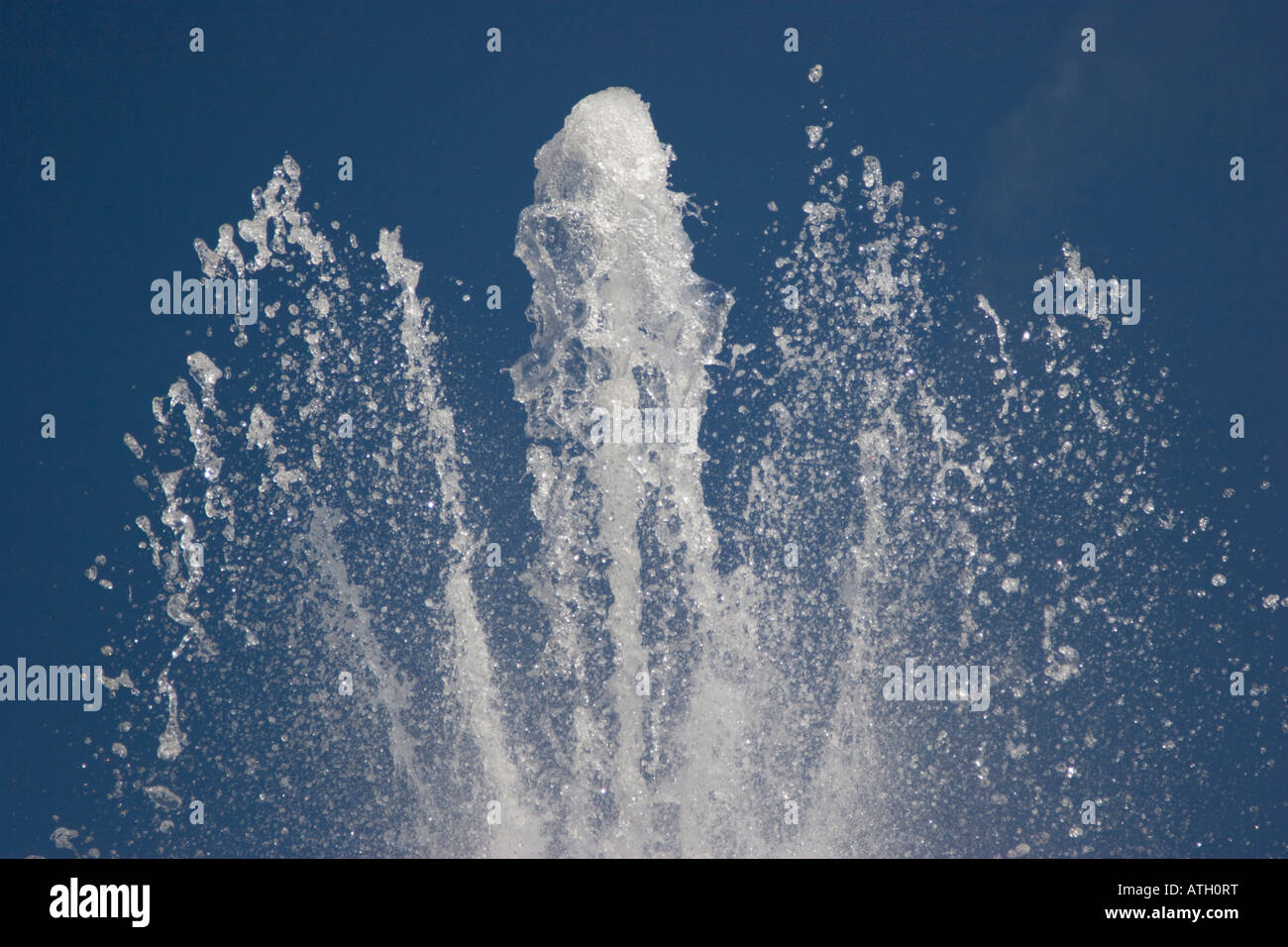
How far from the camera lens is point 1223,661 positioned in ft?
21.8

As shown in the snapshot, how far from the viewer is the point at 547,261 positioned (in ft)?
17.5

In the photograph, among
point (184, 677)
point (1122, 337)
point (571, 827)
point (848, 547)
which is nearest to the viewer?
point (571, 827)

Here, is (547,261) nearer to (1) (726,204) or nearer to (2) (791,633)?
(1) (726,204)

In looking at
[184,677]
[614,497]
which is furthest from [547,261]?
[184,677]

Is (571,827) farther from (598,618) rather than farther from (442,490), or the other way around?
(442,490)

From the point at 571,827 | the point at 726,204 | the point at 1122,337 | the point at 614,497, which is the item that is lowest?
the point at 571,827

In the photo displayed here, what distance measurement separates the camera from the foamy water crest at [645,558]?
17.1 ft

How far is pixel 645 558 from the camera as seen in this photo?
5.38 metres

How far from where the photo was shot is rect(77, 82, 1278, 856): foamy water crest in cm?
521

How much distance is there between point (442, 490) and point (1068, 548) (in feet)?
11.9

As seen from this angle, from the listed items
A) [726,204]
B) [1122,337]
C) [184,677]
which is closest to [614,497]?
[726,204]

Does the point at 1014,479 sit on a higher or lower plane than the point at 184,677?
higher

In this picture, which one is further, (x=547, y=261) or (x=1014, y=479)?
(x=1014, y=479)

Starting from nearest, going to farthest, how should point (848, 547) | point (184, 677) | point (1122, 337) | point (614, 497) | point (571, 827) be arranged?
point (571, 827)
point (614, 497)
point (848, 547)
point (184, 677)
point (1122, 337)
